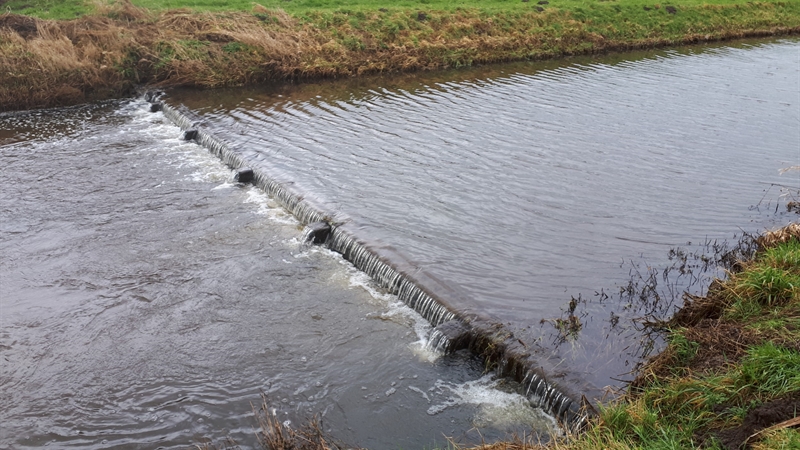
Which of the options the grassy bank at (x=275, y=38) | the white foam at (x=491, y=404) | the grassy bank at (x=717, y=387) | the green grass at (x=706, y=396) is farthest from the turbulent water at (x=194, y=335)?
the grassy bank at (x=275, y=38)

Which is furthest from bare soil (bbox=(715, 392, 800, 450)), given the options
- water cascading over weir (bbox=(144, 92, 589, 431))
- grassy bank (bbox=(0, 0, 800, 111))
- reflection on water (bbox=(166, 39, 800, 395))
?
grassy bank (bbox=(0, 0, 800, 111))

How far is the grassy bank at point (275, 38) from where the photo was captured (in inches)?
1002

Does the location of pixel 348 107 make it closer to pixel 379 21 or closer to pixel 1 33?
pixel 379 21

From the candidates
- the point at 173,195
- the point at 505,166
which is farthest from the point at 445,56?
the point at 173,195

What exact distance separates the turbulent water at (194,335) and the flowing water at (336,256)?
5 cm

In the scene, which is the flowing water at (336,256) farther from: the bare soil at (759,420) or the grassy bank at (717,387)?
the bare soil at (759,420)

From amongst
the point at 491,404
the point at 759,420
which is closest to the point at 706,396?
the point at 759,420

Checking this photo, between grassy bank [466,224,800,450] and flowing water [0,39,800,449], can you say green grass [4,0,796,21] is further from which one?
grassy bank [466,224,800,450]

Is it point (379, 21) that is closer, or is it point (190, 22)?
point (190, 22)

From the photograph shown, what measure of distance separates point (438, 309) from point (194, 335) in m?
4.38

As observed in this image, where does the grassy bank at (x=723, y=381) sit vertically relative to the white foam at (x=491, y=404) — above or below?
above

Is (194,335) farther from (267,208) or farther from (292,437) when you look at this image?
(267,208)

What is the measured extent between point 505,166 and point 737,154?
726cm

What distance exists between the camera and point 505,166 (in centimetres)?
1745
